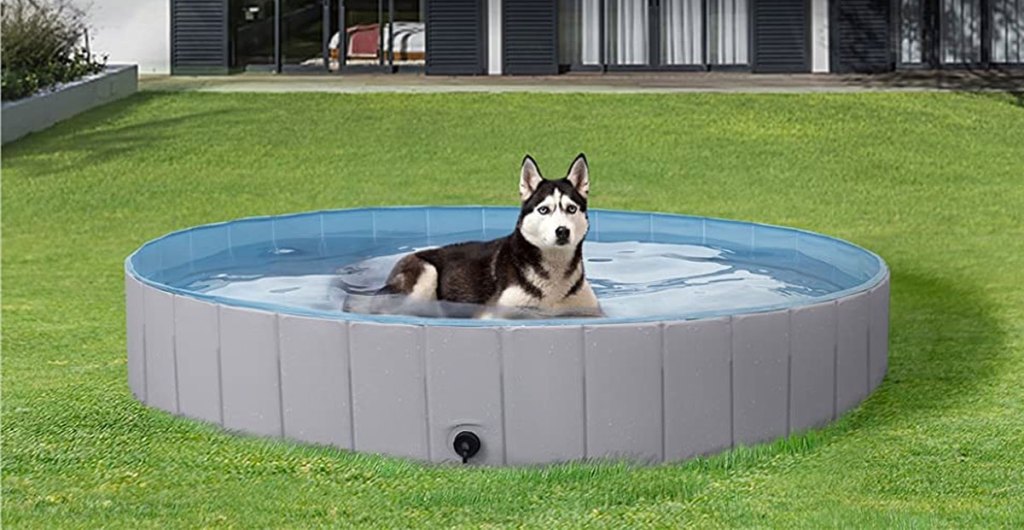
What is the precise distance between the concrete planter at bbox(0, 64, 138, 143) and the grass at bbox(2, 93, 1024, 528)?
1.27ft

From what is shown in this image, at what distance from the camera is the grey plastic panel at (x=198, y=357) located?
942 cm

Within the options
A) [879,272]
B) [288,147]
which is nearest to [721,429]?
[879,272]

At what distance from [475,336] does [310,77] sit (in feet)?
89.1

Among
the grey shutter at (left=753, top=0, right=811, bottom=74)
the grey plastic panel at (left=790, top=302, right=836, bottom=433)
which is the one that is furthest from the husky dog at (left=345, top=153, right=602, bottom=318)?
the grey shutter at (left=753, top=0, right=811, bottom=74)

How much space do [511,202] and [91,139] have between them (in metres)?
7.44

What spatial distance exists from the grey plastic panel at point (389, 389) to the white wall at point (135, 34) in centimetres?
2823

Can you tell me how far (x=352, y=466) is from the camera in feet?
29.2

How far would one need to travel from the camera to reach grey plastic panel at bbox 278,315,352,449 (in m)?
8.91

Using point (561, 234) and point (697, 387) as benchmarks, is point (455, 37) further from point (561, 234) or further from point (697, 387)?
point (697, 387)

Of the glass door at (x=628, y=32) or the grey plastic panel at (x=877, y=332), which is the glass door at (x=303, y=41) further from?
the grey plastic panel at (x=877, y=332)

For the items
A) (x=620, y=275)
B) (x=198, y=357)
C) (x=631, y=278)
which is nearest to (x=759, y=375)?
(x=198, y=357)

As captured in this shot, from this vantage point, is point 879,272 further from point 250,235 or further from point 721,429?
point 250,235

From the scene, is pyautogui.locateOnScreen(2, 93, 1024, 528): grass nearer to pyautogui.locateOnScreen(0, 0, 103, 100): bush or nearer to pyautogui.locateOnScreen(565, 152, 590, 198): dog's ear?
pyautogui.locateOnScreen(0, 0, 103, 100): bush

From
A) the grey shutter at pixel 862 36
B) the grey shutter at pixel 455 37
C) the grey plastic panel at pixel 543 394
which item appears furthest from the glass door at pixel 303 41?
the grey plastic panel at pixel 543 394
